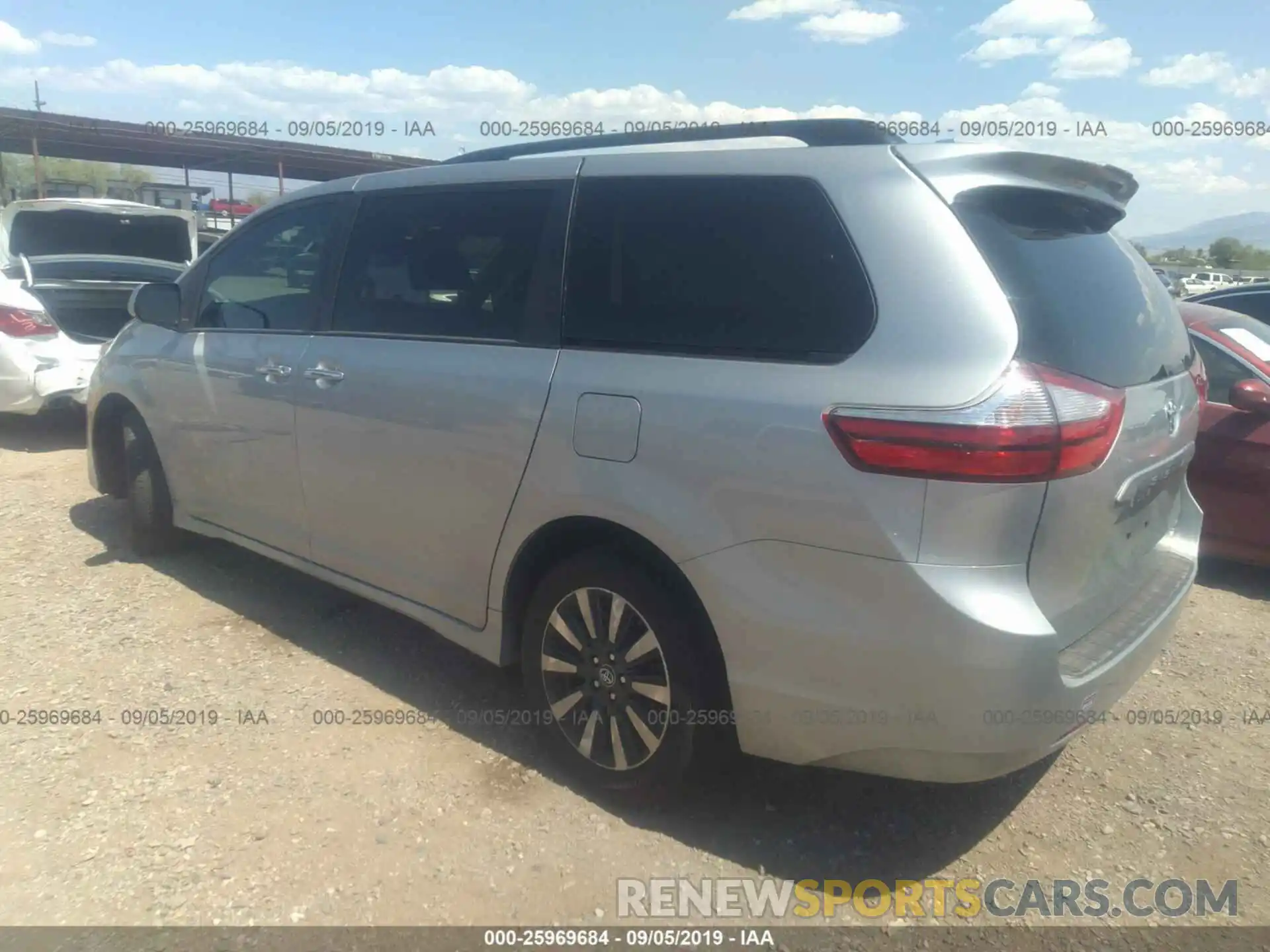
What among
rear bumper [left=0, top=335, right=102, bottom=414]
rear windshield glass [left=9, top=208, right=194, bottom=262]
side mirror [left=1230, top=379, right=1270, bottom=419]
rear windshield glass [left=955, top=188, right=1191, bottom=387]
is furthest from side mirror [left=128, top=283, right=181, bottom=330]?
side mirror [left=1230, top=379, right=1270, bottom=419]

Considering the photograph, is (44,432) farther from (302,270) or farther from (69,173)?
(69,173)

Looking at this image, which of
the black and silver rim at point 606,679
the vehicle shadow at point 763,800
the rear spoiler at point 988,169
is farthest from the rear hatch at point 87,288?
the rear spoiler at point 988,169

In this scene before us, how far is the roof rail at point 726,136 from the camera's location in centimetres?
257

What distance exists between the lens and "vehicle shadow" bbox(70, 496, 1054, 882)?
9.11 ft

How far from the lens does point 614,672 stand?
286 cm

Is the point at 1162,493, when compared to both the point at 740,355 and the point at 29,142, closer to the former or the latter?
the point at 740,355

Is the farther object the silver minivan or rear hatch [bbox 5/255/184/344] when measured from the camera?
rear hatch [bbox 5/255/184/344]

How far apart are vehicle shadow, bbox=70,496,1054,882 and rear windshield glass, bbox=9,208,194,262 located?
6.23m

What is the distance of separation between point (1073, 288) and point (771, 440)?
3.00 ft

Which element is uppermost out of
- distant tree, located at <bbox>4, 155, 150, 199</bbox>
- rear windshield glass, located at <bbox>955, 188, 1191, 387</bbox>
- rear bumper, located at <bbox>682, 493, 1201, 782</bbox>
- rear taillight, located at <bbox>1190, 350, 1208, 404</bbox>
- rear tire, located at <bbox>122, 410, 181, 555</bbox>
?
distant tree, located at <bbox>4, 155, 150, 199</bbox>

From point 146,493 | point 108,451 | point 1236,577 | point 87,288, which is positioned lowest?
point 1236,577

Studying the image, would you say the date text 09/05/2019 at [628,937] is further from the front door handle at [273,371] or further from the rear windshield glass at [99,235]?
the rear windshield glass at [99,235]

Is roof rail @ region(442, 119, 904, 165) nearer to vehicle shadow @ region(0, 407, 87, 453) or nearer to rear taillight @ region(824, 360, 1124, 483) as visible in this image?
rear taillight @ region(824, 360, 1124, 483)

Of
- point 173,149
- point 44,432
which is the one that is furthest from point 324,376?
point 173,149
